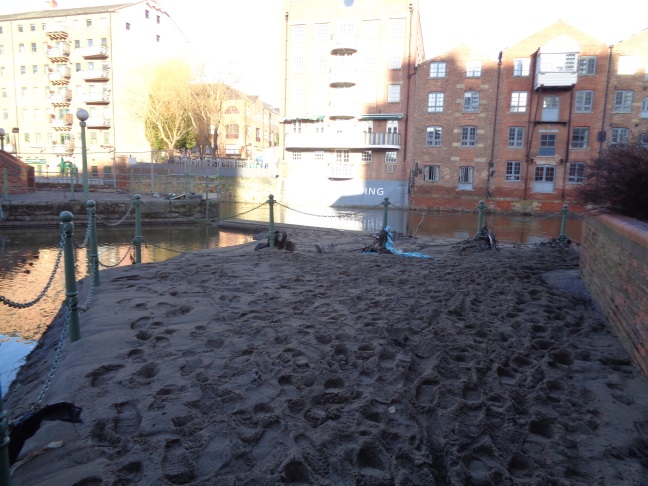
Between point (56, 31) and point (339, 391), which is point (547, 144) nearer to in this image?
point (339, 391)

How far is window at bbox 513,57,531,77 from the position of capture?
36.8 m

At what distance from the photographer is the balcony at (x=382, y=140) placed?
40000 millimetres

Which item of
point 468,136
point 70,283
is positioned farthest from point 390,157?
point 70,283

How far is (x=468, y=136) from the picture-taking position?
3853 centimetres

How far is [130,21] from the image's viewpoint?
49188 mm

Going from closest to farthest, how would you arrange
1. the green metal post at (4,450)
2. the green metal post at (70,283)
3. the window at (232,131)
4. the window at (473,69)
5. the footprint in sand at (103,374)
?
the green metal post at (4,450)
the footprint in sand at (103,374)
the green metal post at (70,283)
the window at (473,69)
the window at (232,131)

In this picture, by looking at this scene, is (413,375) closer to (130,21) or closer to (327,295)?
(327,295)

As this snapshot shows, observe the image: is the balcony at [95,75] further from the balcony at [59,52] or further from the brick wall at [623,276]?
the brick wall at [623,276]

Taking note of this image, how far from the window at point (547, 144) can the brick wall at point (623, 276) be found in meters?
34.6

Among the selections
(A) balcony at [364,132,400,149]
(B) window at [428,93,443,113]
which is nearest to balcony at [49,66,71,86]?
(A) balcony at [364,132,400,149]

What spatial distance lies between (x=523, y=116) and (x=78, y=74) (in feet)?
150

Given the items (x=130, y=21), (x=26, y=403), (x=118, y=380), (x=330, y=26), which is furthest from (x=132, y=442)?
(x=130, y=21)

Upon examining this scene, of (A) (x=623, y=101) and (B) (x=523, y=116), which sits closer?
(A) (x=623, y=101)

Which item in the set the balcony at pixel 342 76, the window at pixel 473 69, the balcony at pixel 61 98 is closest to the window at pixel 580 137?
the window at pixel 473 69
